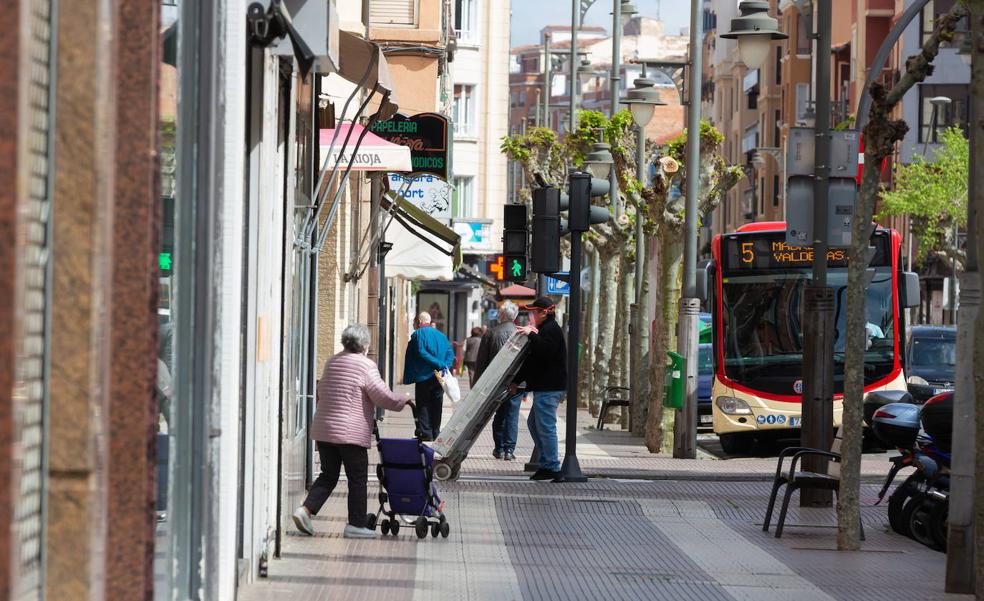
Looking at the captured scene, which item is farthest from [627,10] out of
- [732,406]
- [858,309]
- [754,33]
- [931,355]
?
[858,309]

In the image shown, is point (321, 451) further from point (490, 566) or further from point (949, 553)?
point (949, 553)

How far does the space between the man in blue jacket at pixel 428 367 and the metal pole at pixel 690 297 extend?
2998mm

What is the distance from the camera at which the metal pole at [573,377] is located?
19.4 meters

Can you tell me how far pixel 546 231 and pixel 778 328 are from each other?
766 centimetres

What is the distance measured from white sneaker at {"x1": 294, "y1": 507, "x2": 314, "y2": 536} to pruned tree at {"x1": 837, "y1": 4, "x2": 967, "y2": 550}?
3930 mm

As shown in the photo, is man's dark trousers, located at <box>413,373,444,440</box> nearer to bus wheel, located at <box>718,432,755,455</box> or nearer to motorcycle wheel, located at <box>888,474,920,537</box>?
bus wheel, located at <box>718,432,755,455</box>

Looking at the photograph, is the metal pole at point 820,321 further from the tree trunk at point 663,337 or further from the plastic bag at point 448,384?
the tree trunk at point 663,337

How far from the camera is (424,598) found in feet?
35.0

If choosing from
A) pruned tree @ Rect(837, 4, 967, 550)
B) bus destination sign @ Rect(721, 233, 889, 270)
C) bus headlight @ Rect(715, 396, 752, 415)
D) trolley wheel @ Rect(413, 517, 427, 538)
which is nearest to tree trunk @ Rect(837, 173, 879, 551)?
pruned tree @ Rect(837, 4, 967, 550)

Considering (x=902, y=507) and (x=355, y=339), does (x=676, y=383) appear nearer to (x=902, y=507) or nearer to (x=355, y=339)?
(x=902, y=507)

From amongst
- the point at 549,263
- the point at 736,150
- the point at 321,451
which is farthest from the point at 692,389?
the point at 736,150

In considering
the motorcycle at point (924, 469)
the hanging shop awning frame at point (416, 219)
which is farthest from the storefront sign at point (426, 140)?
the motorcycle at point (924, 469)

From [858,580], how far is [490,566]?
240 cm

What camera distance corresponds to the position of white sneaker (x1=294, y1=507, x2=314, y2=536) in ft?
43.8
